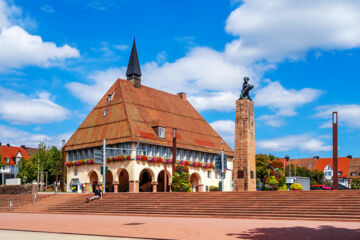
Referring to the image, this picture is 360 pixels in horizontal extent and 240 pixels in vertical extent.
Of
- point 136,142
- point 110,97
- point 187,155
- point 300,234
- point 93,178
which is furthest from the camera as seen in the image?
point 110,97

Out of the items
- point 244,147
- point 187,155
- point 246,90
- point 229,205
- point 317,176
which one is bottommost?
point 317,176

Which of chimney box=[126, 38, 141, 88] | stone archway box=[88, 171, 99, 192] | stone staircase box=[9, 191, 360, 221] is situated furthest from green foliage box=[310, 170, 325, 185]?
stone staircase box=[9, 191, 360, 221]

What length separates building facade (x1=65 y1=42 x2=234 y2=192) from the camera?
170 ft

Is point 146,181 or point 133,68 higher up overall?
point 133,68

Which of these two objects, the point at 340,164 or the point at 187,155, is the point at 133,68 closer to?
the point at 187,155

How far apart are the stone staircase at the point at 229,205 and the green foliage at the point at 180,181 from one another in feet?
28.9

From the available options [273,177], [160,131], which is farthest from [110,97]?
[273,177]

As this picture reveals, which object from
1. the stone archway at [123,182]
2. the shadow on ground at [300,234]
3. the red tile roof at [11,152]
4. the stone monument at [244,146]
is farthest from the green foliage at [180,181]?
the red tile roof at [11,152]

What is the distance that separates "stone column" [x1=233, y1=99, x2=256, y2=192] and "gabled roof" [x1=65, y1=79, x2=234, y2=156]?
18021 millimetres

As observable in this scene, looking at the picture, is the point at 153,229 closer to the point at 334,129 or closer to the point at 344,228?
the point at 344,228

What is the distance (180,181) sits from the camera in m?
41.0

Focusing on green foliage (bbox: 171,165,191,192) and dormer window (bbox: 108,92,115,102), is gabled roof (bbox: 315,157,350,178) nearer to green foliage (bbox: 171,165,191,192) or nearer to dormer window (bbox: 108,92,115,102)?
dormer window (bbox: 108,92,115,102)

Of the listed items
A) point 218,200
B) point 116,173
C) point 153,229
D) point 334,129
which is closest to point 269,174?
point 334,129

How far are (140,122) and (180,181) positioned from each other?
14.9 meters
